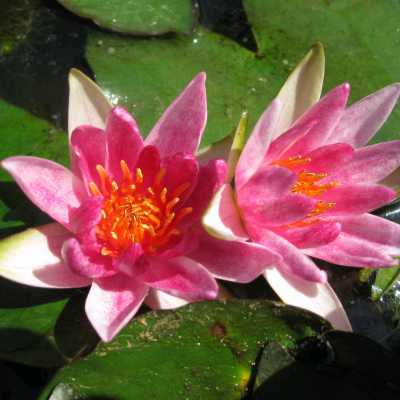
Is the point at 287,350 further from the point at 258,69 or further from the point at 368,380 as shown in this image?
the point at 258,69

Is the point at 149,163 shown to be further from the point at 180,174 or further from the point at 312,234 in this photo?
the point at 312,234

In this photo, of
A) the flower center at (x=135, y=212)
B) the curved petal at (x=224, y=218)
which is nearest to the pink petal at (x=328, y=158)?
the curved petal at (x=224, y=218)

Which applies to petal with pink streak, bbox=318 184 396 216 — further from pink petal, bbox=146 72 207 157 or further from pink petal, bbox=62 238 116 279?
pink petal, bbox=62 238 116 279

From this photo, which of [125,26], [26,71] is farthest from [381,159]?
[26,71]

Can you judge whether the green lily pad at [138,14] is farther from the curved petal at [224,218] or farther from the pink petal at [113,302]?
the pink petal at [113,302]

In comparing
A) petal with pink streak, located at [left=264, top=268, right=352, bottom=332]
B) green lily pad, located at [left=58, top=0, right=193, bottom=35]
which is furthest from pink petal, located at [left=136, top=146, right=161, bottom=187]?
green lily pad, located at [left=58, top=0, right=193, bottom=35]
